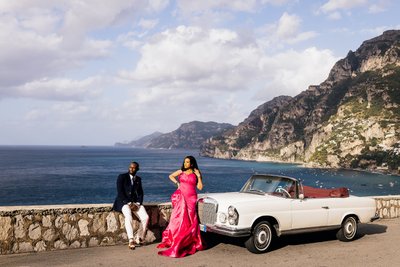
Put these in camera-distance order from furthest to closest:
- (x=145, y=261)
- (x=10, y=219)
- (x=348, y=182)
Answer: (x=348, y=182), (x=10, y=219), (x=145, y=261)

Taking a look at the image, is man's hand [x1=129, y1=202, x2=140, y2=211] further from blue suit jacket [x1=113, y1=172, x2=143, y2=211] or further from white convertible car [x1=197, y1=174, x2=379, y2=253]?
white convertible car [x1=197, y1=174, x2=379, y2=253]

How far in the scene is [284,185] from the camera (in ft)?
33.3

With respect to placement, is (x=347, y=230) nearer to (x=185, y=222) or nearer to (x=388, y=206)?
(x=185, y=222)

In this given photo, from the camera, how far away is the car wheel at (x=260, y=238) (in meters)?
9.12

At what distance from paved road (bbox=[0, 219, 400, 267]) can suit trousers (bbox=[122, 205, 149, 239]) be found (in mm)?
392

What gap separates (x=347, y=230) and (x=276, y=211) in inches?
107

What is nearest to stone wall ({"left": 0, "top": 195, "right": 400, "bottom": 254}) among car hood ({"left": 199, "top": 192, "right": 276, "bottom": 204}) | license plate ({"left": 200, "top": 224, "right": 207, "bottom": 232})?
license plate ({"left": 200, "top": 224, "right": 207, "bottom": 232})

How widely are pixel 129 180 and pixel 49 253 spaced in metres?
2.40

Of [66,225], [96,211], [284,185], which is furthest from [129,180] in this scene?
[284,185]

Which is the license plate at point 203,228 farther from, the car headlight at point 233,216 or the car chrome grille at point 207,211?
the car headlight at point 233,216

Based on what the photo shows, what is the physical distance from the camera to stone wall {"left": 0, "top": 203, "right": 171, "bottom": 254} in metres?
8.77

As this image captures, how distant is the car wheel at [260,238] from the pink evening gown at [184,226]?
1.14 metres

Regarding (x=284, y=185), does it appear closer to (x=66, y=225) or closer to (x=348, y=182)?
(x=66, y=225)

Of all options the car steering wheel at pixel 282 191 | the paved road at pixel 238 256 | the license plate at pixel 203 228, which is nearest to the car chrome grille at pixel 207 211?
the license plate at pixel 203 228
